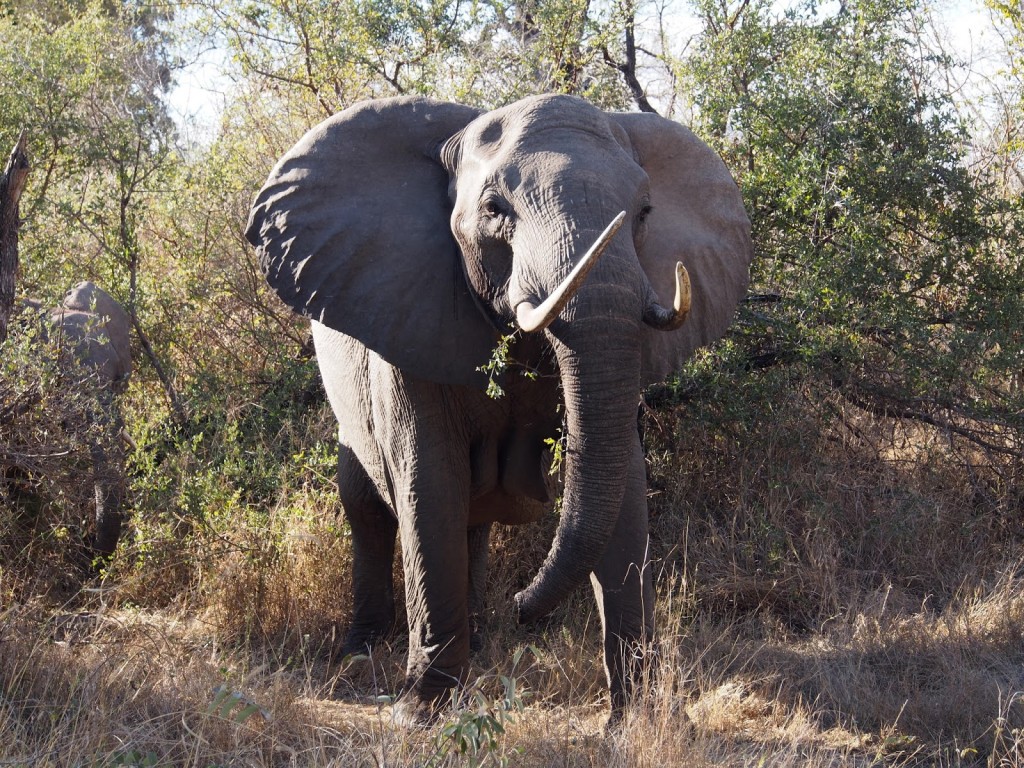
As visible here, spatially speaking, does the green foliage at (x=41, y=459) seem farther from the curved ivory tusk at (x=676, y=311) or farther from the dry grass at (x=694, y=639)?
the curved ivory tusk at (x=676, y=311)

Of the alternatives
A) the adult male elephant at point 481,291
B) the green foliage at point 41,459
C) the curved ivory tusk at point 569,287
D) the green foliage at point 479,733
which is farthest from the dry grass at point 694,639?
the curved ivory tusk at point 569,287

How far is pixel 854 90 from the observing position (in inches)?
264

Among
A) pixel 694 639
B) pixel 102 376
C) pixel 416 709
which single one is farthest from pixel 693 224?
pixel 102 376

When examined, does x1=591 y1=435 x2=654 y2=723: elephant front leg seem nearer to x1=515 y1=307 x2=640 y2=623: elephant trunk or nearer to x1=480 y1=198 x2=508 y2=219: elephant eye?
x1=515 y1=307 x2=640 y2=623: elephant trunk

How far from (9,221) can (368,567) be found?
2.21 metres

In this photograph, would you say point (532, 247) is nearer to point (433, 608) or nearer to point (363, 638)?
point (433, 608)

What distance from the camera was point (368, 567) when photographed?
5.70 meters

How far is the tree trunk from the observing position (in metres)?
4.91

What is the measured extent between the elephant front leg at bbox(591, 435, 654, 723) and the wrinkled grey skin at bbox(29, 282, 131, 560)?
232 centimetres

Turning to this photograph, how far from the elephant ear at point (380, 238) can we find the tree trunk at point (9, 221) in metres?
1.07

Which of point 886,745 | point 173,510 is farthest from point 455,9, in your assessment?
point 886,745

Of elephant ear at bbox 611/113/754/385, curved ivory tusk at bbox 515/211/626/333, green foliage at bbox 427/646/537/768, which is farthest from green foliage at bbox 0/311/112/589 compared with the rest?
elephant ear at bbox 611/113/754/385

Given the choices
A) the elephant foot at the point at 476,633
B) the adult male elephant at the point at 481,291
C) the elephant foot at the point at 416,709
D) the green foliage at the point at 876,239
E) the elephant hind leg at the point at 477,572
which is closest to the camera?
the adult male elephant at the point at 481,291

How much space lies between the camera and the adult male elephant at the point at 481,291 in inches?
151
